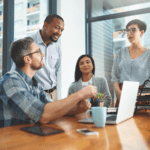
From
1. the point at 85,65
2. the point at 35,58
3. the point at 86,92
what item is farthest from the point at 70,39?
the point at 86,92

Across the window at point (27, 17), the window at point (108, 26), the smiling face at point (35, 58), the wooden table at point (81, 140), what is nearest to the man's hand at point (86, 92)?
the wooden table at point (81, 140)

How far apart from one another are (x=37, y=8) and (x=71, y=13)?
814 millimetres

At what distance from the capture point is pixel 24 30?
10.2 feet

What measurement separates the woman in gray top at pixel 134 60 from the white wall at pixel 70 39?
60.0 inches

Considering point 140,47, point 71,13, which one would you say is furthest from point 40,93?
point 71,13

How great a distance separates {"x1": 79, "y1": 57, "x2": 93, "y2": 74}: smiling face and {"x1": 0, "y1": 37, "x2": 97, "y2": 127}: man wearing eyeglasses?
1192 millimetres

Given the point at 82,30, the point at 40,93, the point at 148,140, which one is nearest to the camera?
the point at 148,140

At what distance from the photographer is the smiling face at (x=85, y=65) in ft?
8.98

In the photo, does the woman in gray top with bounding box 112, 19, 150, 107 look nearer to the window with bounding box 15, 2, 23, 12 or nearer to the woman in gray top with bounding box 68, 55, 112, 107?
the woman in gray top with bounding box 68, 55, 112, 107

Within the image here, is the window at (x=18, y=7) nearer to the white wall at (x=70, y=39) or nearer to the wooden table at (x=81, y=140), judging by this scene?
the white wall at (x=70, y=39)

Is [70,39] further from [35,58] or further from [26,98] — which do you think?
[26,98]

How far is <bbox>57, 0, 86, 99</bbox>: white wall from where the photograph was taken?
12.3 feet

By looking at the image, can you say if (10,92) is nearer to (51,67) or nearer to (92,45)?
(51,67)

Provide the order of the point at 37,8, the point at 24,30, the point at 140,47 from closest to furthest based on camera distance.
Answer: the point at 140,47
the point at 24,30
the point at 37,8
